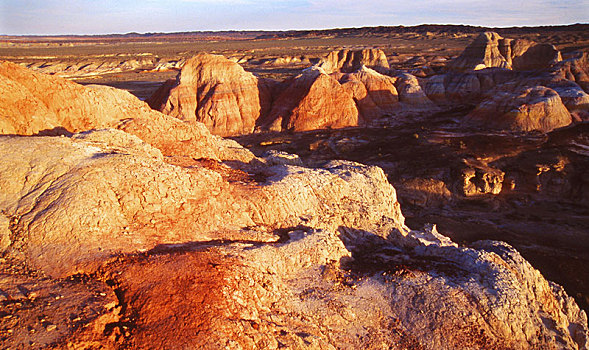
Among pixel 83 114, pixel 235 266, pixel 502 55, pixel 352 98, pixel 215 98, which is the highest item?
pixel 502 55

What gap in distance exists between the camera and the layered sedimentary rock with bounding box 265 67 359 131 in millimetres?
28625

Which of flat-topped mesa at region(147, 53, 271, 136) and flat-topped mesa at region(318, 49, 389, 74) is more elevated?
flat-topped mesa at region(318, 49, 389, 74)

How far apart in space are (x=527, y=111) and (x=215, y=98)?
837 inches

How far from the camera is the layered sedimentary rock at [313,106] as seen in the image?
2862 centimetres

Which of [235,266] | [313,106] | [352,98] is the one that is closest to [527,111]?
[352,98]

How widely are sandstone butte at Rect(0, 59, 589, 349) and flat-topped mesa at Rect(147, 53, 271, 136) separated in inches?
748

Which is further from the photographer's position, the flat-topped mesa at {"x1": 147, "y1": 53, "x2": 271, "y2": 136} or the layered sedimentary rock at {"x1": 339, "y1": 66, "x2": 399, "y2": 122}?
the layered sedimentary rock at {"x1": 339, "y1": 66, "x2": 399, "y2": 122}

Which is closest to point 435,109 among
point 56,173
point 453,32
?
point 56,173

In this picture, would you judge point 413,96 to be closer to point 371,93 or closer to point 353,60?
point 371,93

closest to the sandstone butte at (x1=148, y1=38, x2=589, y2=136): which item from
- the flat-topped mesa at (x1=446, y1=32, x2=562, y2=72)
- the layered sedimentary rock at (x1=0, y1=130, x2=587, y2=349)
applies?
the flat-topped mesa at (x1=446, y1=32, x2=562, y2=72)

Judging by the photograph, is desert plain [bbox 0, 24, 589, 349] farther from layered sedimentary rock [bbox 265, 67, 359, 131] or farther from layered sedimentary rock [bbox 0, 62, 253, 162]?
layered sedimentary rock [bbox 265, 67, 359, 131]

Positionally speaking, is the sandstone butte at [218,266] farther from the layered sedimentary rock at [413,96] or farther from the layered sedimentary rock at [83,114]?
the layered sedimentary rock at [413,96]

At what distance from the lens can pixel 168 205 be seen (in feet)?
22.0

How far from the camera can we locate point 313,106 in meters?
29.1
